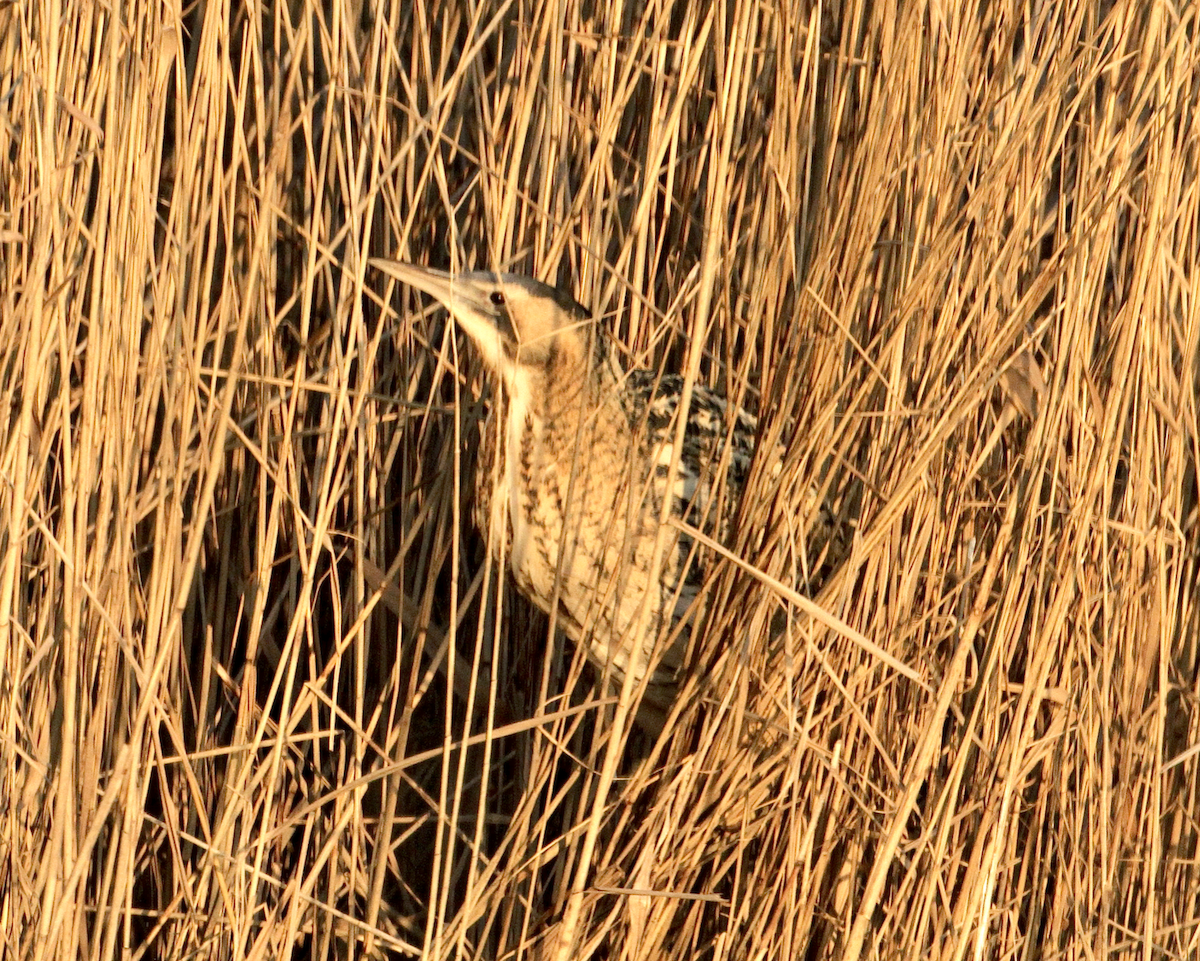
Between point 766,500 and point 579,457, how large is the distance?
282 mm

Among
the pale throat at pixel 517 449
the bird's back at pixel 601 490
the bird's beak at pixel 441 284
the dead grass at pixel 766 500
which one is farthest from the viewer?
the pale throat at pixel 517 449

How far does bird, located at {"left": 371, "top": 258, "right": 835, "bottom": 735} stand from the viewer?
1609 mm

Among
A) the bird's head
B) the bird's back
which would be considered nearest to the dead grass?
the bird's head

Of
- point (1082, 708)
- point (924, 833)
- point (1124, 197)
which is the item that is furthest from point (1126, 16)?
point (924, 833)

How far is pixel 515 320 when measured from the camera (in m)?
1.67

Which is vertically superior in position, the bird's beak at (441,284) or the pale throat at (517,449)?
the bird's beak at (441,284)

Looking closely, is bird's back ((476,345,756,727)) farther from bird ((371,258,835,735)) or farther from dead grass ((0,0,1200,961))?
dead grass ((0,0,1200,961))

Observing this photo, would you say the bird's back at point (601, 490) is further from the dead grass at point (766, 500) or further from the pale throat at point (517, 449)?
the dead grass at point (766, 500)

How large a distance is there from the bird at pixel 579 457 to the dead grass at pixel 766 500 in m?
0.08

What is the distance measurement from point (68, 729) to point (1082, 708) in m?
0.91

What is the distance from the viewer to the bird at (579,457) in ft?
5.28

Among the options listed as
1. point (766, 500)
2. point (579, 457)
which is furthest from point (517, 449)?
point (766, 500)

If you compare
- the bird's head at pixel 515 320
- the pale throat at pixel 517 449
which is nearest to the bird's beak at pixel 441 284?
the bird's head at pixel 515 320

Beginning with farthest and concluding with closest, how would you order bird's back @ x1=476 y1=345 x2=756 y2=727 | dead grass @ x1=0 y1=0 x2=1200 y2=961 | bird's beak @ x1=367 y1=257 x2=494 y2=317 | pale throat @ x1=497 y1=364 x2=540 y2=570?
1. pale throat @ x1=497 y1=364 x2=540 y2=570
2. bird's back @ x1=476 y1=345 x2=756 y2=727
3. bird's beak @ x1=367 y1=257 x2=494 y2=317
4. dead grass @ x1=0 y1=0 x2=1200 y2=961
